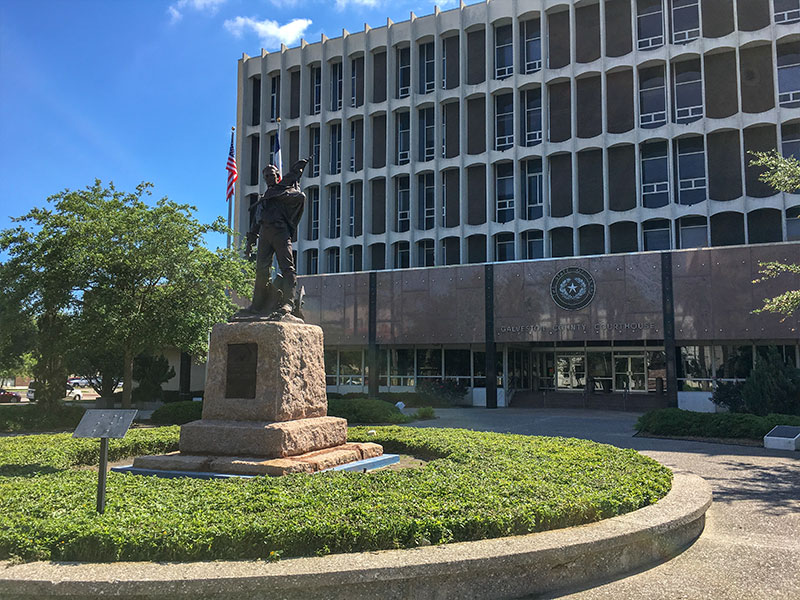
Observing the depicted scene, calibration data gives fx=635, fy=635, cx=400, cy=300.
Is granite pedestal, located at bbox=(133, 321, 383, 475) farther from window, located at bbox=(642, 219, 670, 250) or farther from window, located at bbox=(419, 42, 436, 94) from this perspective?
window, located at bbox=(419, 42, 436, 94)

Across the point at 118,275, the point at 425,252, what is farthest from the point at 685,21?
the point at 118,275

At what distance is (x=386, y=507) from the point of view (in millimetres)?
5758

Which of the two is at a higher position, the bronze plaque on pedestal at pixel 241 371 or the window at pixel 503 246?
the window at pixel 503 246

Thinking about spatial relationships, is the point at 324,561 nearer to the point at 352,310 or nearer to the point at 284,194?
the point at 284,194

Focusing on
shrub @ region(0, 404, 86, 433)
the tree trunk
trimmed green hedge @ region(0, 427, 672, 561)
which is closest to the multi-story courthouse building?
the tree trunk

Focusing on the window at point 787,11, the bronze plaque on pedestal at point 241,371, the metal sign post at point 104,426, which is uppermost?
the window at point 787,11

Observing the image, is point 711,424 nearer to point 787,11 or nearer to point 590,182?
point 590,182

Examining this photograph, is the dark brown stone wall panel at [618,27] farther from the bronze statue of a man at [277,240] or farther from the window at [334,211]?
the bronze statue of a man at [277,240]

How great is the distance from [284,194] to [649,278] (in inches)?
770

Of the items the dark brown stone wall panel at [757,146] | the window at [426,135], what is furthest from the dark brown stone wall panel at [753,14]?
the window at [426,135]

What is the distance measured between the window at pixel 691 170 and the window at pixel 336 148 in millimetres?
18692

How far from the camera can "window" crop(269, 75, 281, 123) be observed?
39.8 meters

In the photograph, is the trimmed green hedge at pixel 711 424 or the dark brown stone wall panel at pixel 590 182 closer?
the trimmed green hedge at pixel 711 424

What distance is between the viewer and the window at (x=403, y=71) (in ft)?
119
